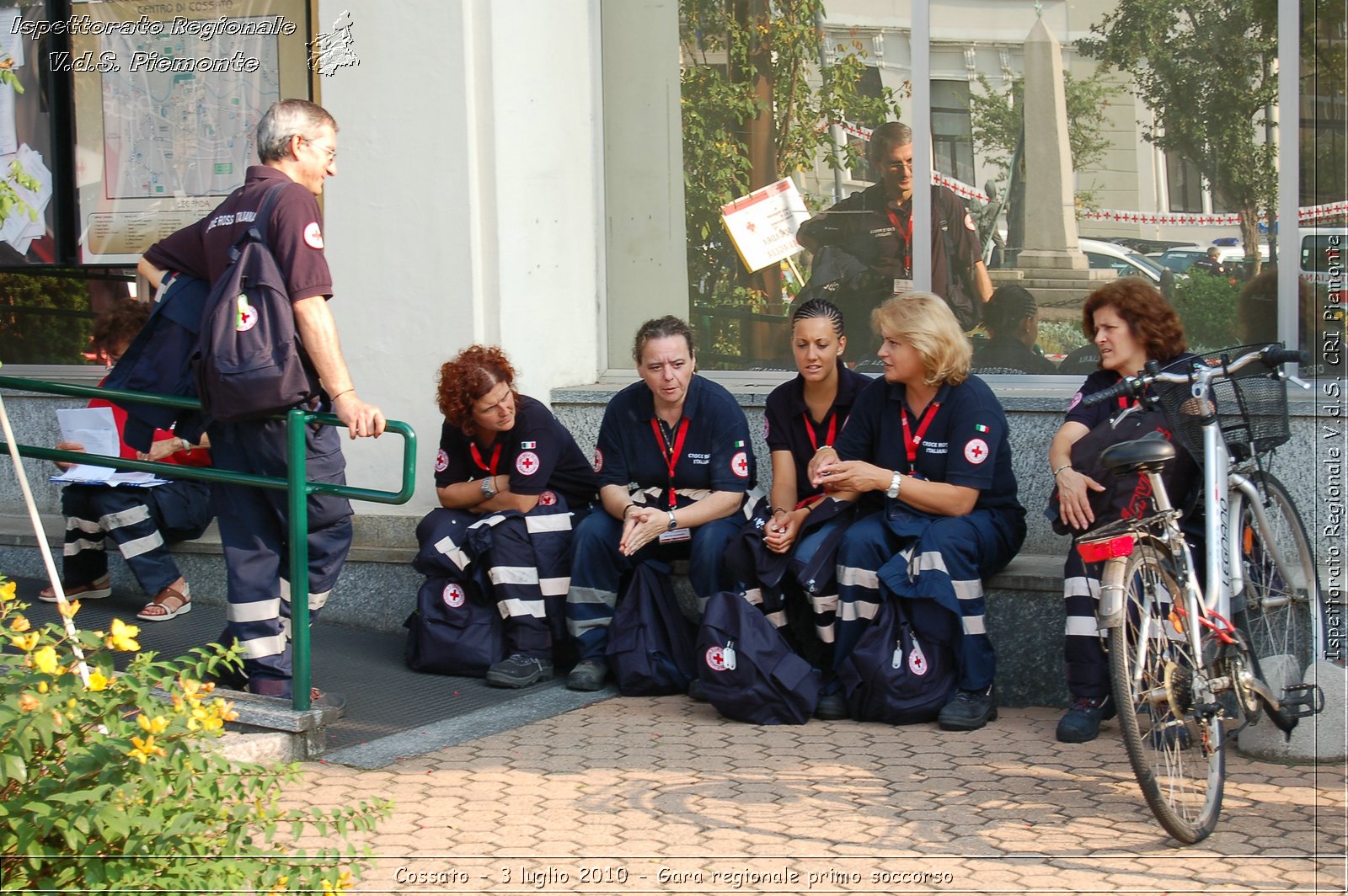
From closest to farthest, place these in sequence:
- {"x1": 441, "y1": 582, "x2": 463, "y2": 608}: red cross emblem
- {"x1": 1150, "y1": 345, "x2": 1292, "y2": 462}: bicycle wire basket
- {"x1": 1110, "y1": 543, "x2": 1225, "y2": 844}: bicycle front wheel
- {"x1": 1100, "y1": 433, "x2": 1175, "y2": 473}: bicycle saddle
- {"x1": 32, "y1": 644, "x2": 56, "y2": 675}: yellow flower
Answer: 1. {"x1": 32, "y1": 644, "x2": 56, "y2": 675}: yellow flower
2. {"x1": 1110, "y1": 543, "x2": 1225, "y2": 844}: bicycle front wheel
3. {"x1": 1100, "y1": 433, "x2": 1175, "y2": 473}: bicycle saddle
4. {"x1": 1150, "y1": 345, "x2": 1292, "y2": 462}: bicycle wire basket
5. {"x1": 441, "y1": 582, "x2": 463, "y2": 608}: red cross emblem

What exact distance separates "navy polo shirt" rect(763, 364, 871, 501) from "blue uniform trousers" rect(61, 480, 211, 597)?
270 centimetres

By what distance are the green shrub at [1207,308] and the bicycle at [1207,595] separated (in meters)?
1.57

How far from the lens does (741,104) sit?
7223 mm

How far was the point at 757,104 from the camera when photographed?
720cm

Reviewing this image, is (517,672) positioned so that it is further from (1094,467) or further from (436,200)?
(1094,467)

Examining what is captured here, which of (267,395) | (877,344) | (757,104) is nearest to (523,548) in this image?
(267,395)

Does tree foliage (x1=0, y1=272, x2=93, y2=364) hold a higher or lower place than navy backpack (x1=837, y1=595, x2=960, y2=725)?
higher

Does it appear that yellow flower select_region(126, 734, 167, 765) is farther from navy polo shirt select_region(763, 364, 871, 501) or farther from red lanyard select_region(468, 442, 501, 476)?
navy polo shirt select_region(763, 364, 871, 501)

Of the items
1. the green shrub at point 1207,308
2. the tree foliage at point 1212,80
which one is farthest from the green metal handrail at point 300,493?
the tree foliage at point 1212,80

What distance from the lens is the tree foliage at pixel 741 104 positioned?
7023 millimetres

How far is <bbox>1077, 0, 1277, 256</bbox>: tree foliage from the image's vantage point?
6121 millimetres

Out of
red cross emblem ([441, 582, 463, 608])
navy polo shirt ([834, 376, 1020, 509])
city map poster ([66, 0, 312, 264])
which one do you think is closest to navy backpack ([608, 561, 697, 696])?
red cross emblem ([441, 582, 463, 608])

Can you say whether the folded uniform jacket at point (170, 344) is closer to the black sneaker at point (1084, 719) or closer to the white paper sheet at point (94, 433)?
the white paper sheet at point (94, 433)

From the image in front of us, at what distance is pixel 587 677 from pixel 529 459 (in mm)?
949
